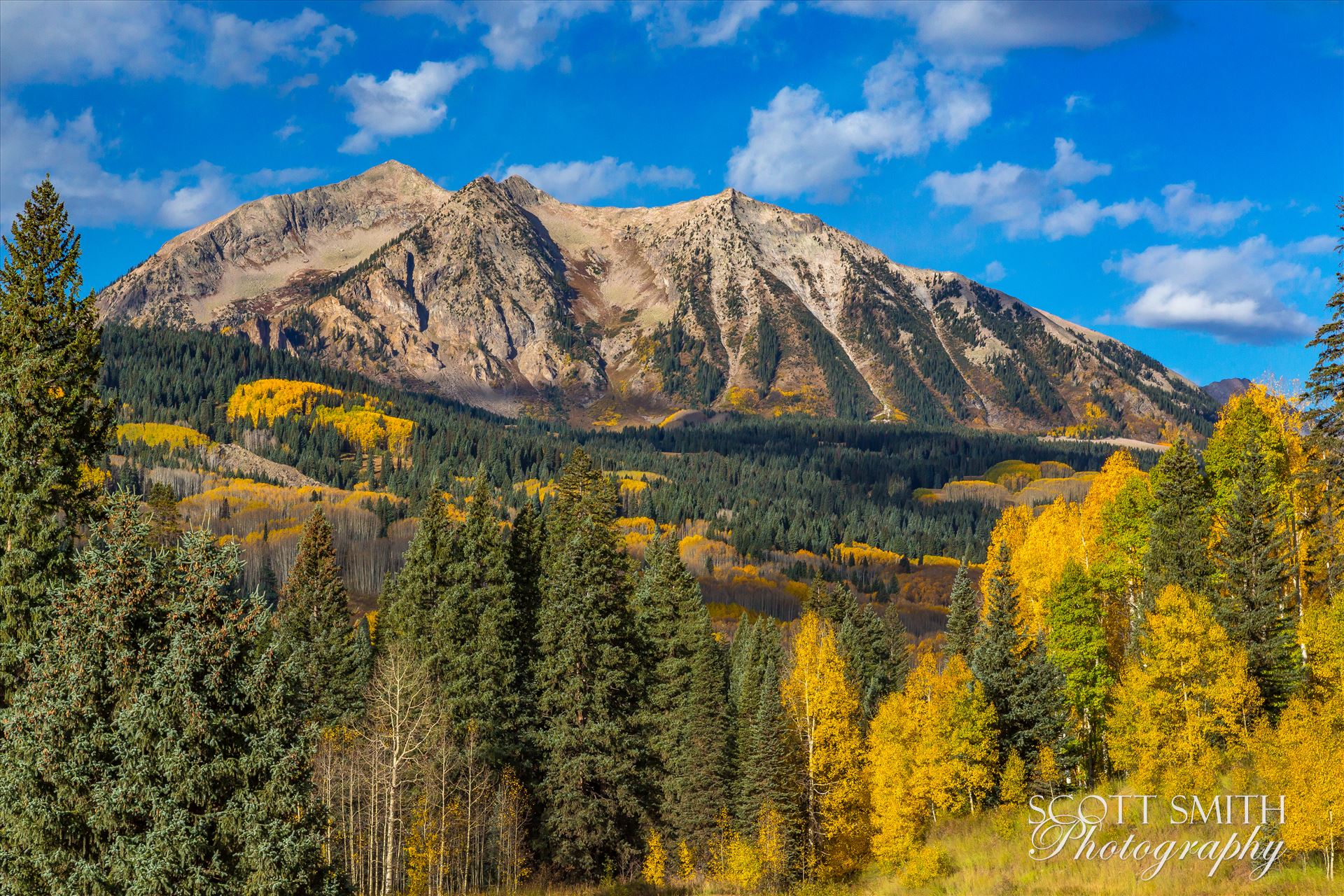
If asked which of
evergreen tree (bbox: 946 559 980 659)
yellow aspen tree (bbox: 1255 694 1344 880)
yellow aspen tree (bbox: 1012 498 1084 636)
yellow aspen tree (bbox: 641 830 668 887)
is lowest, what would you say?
yellow aspen tree (bbox: 641 830 668 887)

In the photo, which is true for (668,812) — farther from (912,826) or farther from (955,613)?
(955,613)

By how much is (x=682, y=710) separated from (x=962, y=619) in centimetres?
2200

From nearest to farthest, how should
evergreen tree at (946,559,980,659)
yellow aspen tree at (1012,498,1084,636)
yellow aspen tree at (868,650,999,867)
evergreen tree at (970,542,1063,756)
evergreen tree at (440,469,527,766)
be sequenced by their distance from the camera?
1. evergreen tree at (440,469,527,766)
2. yellow aspen tree at (868,650,999,867)
3. evergreen tree at (970,542,1063,756)
4. yellow aspen tree at (1012,498,1084,636)
5. evergreen tree at (946,559,980,659)

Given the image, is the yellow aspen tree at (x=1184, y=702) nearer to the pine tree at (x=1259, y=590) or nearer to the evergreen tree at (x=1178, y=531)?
the pine tree at (x=1259, y=590)

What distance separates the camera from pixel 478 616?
54500mm

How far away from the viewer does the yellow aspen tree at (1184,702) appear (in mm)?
42906

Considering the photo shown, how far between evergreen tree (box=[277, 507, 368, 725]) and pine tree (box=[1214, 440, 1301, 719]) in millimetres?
45979

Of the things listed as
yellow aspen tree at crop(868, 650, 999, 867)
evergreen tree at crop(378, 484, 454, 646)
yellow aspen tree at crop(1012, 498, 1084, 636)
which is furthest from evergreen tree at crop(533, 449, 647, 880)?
yellow aspen tree at crop(1012, 498, 1084, 636)

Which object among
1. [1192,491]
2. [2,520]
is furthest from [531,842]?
[1192,491]

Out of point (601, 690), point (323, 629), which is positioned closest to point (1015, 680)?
point (601, 690)

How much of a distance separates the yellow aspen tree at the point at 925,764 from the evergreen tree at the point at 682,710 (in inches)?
351

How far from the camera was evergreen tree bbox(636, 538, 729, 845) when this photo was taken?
2180 inches

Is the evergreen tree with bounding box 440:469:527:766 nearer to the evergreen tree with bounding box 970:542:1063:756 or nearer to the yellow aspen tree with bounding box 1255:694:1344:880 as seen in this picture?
the evergreen tree with bounding box 970:542:1063:756

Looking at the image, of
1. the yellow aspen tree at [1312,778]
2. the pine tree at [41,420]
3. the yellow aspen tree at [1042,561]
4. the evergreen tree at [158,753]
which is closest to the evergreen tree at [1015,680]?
the yellow aspen tree at [1042,561]
